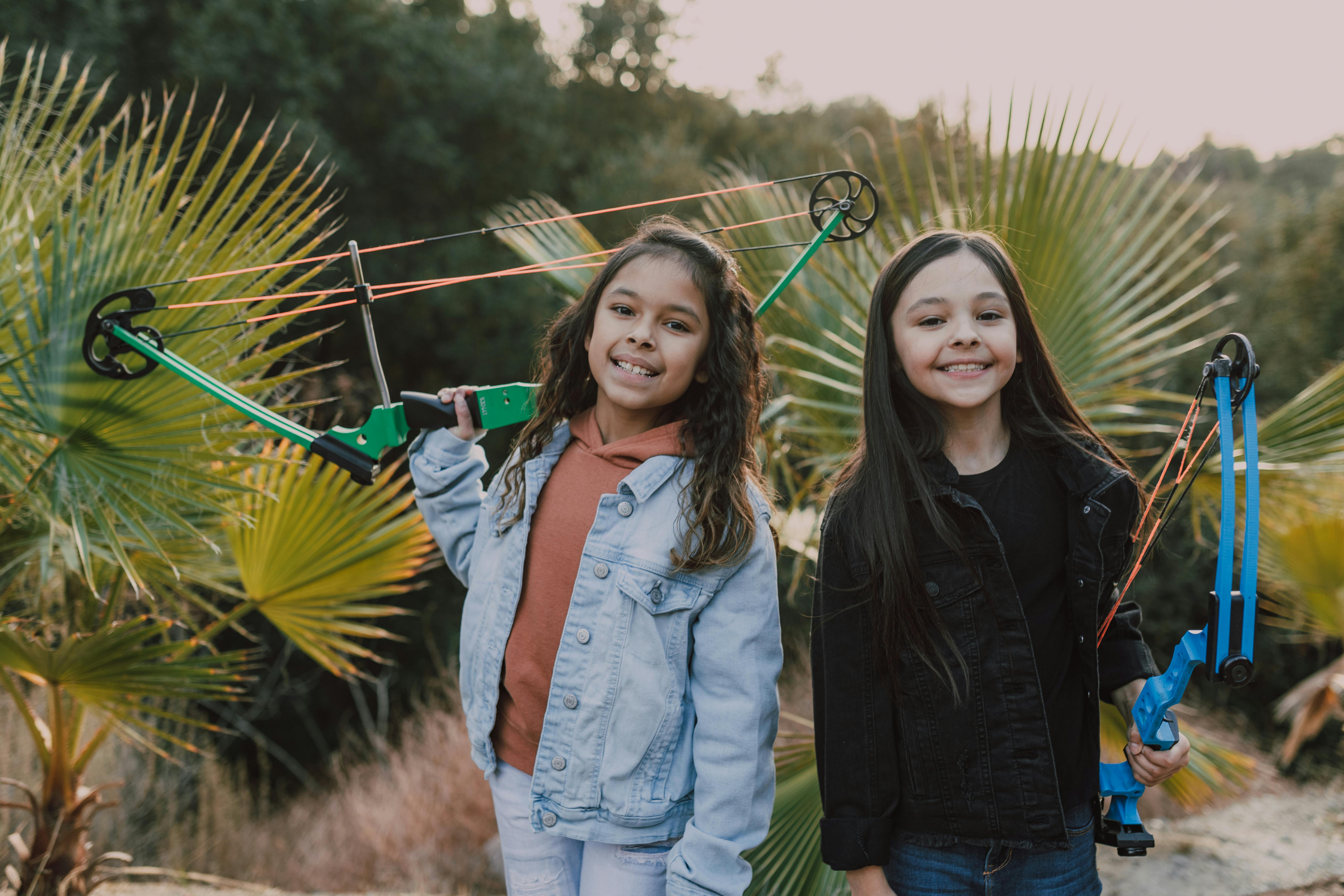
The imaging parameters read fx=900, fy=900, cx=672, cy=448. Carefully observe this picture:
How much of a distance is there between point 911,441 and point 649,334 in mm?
476

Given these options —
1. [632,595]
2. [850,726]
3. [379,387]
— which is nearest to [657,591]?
[632,595]

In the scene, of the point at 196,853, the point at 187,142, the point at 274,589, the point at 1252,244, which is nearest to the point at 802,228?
the point at 274,589

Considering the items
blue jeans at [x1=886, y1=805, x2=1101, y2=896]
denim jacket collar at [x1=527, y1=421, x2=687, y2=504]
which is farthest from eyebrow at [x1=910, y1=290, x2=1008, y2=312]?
blue jeans at [x1=886, y1=805, x2=1101, y2=896]

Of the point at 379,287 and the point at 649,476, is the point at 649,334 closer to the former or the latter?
the point at 649,476

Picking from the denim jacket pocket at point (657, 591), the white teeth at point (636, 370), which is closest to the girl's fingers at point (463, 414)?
the white teeth at point (636, 370)

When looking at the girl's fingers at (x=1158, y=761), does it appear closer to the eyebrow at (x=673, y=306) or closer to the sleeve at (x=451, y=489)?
the eyebrow at (x=673, y=306)

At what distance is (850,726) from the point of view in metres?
1.39

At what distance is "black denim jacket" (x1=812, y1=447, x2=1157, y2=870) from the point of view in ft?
4.46

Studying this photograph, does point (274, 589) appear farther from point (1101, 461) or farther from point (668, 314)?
point (1101, 461)

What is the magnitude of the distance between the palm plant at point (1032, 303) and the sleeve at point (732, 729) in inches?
37.1

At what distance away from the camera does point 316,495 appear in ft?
8.86

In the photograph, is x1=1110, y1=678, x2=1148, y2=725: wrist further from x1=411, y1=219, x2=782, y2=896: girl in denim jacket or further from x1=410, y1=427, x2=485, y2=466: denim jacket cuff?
x1=410, y1=427, x2=485, y2=466: denim jacket cuff

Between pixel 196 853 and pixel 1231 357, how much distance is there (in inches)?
213

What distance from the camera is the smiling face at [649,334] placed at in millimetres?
1547
